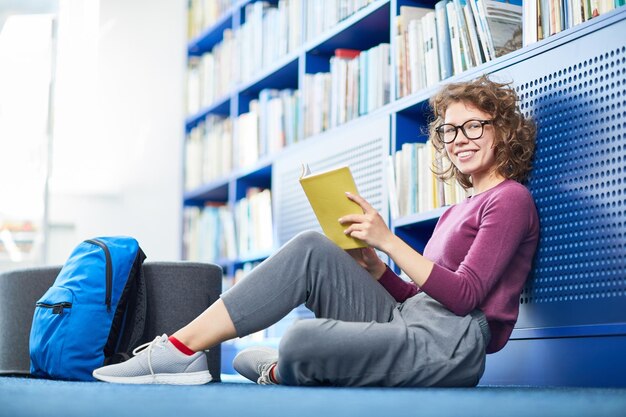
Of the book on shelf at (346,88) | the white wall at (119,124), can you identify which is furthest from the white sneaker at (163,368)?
the white wall at (119,124)

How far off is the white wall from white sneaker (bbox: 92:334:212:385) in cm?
289

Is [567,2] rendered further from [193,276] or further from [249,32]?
[249,32]

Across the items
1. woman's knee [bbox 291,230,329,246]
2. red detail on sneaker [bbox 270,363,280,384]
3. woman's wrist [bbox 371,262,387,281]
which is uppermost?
woman's knee [bbox 291,230,329,246]

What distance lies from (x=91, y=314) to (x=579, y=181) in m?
1.28

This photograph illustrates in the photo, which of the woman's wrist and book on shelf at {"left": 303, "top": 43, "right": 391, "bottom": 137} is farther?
book on shelf at {"left": 303, "top": 43, "right": 391, "bottom": 137}

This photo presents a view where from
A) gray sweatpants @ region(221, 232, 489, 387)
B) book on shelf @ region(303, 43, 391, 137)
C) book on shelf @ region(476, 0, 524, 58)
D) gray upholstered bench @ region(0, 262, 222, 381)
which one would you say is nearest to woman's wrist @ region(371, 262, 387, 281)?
gray sweatpants @ region(221, 232, 489, 387)

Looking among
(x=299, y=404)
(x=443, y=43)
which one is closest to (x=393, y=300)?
(x=299, y=404)

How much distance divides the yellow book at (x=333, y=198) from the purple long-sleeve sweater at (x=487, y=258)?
8.7 inches

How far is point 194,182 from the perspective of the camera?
471 centimetres

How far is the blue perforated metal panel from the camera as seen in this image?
199 cm

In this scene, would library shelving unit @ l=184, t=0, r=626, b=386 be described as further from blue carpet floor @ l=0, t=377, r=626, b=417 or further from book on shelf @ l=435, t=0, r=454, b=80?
blue carpet floor @ l=0, t=377, r=626, b=417

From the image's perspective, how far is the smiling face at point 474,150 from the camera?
211 cm

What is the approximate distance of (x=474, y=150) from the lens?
2.10 meters

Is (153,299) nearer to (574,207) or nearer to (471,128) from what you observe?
(471,128)
